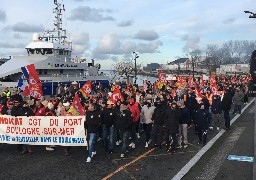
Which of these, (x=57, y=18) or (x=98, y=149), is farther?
(x=57, y=18)

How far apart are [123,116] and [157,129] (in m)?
1.79

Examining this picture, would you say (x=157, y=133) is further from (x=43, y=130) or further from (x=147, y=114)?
(x=43, y=130)

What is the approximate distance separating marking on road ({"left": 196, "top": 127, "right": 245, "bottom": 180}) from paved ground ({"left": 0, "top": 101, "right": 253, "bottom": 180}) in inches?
10.4

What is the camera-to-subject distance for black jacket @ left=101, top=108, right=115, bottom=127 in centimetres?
1216

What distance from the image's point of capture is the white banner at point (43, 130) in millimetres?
11922

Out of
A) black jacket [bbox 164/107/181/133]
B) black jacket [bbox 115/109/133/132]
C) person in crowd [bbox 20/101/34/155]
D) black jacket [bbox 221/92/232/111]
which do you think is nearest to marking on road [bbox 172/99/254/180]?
black jacket [bbox 164/107/181/133]

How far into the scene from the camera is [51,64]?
3672 centimetres

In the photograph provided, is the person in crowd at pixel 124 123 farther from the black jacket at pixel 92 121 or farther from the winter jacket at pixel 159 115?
the winter jacket at pixel 159 115

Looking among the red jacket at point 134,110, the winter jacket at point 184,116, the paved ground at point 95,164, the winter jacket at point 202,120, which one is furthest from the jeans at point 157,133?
the winter jacket at point 202,120

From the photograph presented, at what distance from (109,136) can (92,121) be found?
1409 mm

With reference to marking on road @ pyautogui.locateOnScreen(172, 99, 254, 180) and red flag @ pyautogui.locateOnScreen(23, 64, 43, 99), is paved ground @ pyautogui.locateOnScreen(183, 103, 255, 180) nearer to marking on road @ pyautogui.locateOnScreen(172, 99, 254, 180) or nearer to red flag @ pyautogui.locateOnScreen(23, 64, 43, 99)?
marking on road @ pyautogui.locateOnScreen(172, 99, 254, 180)

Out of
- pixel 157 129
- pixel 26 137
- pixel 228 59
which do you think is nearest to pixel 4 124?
pixel 26 137

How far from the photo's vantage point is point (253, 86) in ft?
49.2

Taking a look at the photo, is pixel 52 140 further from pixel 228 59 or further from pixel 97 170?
pixel 228 59
